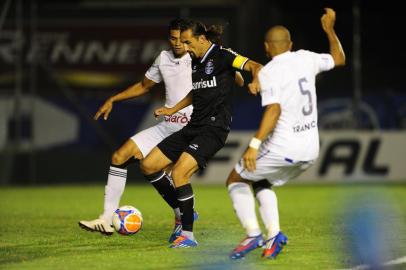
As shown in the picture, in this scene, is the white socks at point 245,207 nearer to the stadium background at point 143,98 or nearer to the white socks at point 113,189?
the white socks at point 113,189

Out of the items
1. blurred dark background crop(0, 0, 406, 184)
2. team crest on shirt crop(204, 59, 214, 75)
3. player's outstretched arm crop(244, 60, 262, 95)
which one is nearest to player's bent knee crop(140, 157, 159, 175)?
team crest on shirt crop(204, 59, 214, 75)

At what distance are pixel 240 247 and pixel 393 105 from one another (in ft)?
37.0

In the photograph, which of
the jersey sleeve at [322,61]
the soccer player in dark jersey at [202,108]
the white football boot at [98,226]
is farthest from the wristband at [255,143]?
the white football boot at [98,226]

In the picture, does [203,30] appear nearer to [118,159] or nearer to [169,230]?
[118,159]

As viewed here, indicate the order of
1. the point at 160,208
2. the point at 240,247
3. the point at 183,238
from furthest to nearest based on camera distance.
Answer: the point at 160,208 → the point at 183,238 → the point at 240,247

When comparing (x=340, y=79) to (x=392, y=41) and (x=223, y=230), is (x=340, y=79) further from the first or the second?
(x=223, y=230)

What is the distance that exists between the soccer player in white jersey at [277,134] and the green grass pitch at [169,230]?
0.32m

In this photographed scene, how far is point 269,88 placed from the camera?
8102 mm

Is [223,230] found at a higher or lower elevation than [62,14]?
lower

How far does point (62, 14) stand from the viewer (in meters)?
20.1

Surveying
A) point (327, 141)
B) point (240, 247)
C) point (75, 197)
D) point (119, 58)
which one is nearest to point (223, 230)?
point (240, 247)

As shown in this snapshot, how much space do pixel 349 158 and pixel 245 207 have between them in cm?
1075

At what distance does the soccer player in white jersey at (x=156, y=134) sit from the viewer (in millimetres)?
10094

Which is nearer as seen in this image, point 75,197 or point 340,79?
point 75,197
